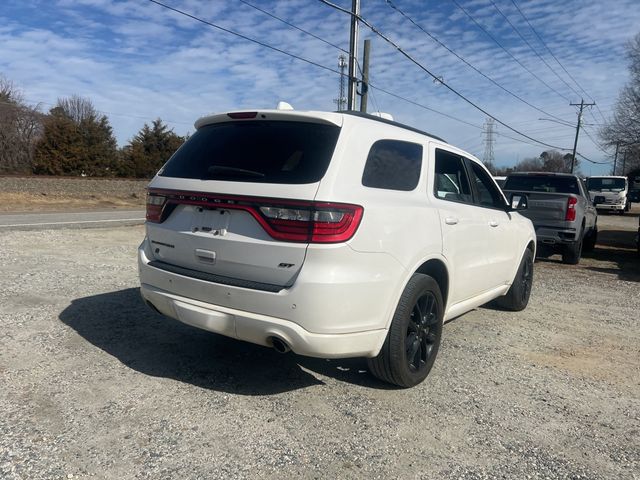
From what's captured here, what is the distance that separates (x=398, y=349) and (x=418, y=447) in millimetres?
662

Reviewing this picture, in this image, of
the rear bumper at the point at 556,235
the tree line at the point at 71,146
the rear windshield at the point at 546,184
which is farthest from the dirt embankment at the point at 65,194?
the rear bumper at the point at 556,235

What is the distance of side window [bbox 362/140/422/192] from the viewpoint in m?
3.27

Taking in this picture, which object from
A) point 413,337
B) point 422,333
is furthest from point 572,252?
point 413,337

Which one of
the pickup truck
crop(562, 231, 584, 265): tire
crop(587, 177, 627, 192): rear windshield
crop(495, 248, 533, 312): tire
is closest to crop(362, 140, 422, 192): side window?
crop(495, 248, 533, 312): tire

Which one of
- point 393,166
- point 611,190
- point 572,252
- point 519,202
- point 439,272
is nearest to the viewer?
point 393,166

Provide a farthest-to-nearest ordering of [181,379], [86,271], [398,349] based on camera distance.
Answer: [86,271] < [181,379] < [398,349]

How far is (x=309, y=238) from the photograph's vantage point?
291 cm

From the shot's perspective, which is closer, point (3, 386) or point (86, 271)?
point (3, 386)

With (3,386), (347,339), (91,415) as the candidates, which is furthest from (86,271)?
(347,339)

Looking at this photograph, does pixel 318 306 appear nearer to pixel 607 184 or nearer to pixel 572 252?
pixel 572 252

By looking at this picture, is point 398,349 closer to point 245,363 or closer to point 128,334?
point 245,363

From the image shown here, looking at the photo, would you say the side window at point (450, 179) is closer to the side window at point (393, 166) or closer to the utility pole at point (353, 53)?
the side window at point (393, 166)

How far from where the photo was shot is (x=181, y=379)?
365cm

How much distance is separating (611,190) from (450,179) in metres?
29.9
